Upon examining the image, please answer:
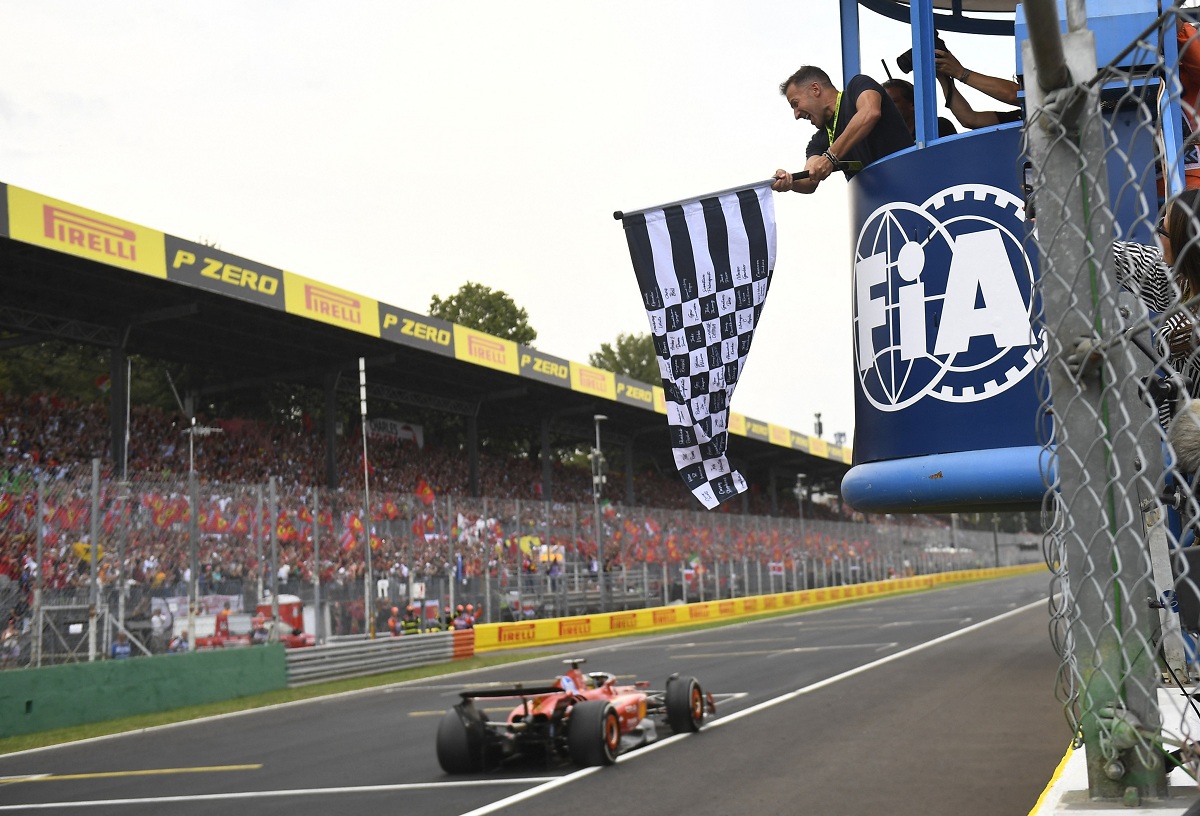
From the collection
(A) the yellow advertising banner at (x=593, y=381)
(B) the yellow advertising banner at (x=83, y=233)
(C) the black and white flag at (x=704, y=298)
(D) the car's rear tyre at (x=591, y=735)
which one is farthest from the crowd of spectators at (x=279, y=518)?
(C) the black and white flag at (x=704, y=298)

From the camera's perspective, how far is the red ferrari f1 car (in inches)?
370

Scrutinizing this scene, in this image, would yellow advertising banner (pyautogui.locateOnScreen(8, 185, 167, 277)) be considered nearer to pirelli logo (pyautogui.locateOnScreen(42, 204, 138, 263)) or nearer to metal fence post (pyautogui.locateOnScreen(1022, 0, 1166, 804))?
pirelli logo (pyautogui.locateOnScreen(42, 204, 138, 263))

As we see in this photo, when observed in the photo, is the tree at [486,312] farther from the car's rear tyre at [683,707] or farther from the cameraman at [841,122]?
the cameraman at [841,122]

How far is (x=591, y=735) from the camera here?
941cm

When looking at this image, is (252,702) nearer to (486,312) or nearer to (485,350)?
(485,350)

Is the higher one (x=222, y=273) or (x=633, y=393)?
(x=222, y=273)

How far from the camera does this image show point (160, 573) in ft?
53.2

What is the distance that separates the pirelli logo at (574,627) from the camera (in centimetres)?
2819

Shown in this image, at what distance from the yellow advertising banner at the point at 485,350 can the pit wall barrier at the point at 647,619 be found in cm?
681

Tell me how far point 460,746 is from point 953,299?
7057 mm

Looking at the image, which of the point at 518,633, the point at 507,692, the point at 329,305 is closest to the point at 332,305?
the point at 329,305

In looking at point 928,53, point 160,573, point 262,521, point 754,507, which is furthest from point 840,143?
point 754,507

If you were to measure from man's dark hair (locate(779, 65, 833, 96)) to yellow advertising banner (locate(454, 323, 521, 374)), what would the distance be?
25.1 metres

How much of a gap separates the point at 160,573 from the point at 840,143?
577 inches
